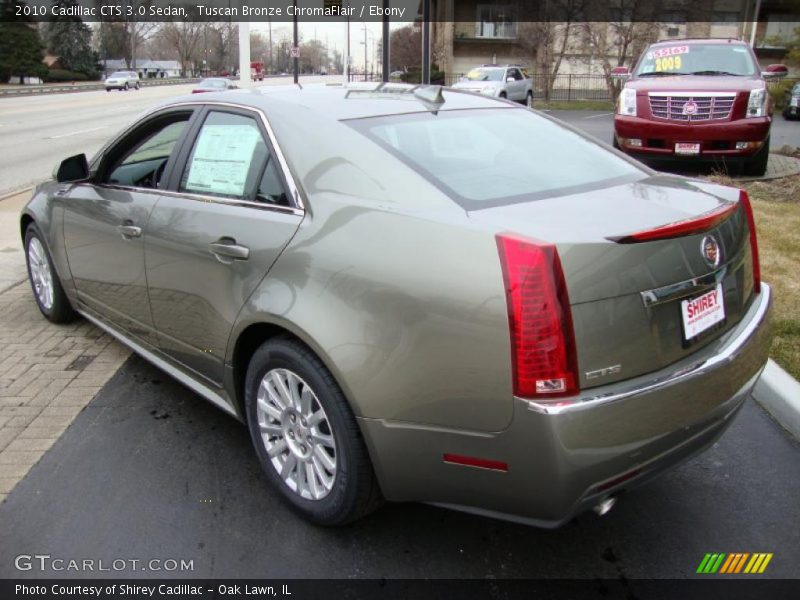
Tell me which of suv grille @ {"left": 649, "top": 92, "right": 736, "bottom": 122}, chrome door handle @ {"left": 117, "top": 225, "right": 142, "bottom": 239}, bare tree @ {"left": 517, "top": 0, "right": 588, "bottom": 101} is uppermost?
bare tree @ {"left": 517, "top": 0, "right": 588, "bottom": 101}

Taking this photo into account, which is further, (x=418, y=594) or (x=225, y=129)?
(x=225, y=129)

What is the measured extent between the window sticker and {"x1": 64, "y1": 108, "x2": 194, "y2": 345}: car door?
221 millimetres

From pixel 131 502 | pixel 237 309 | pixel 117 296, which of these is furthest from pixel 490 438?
pixel 117 296

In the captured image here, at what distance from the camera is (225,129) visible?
10.8ft

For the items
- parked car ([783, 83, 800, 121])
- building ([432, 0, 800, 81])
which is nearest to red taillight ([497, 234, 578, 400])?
parked car ([783, 83, 800, 121])

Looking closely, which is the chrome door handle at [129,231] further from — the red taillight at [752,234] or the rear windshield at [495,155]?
the red taillight at [752,234]

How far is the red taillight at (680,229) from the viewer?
86.7 inches

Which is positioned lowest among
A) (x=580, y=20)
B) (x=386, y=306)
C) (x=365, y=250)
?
(x=386, y=306)

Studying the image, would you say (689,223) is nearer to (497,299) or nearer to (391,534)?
(497,299)

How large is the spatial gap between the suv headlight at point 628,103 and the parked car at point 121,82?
5038 cm

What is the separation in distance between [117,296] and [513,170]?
2.28 meters

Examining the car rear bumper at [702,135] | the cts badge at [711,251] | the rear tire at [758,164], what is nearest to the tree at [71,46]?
the car rear bumper at [702,135]

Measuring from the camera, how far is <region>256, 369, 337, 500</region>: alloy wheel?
266 centimetres

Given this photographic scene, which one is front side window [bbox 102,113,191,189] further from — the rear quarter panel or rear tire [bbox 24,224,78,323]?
the rear quarter panel
